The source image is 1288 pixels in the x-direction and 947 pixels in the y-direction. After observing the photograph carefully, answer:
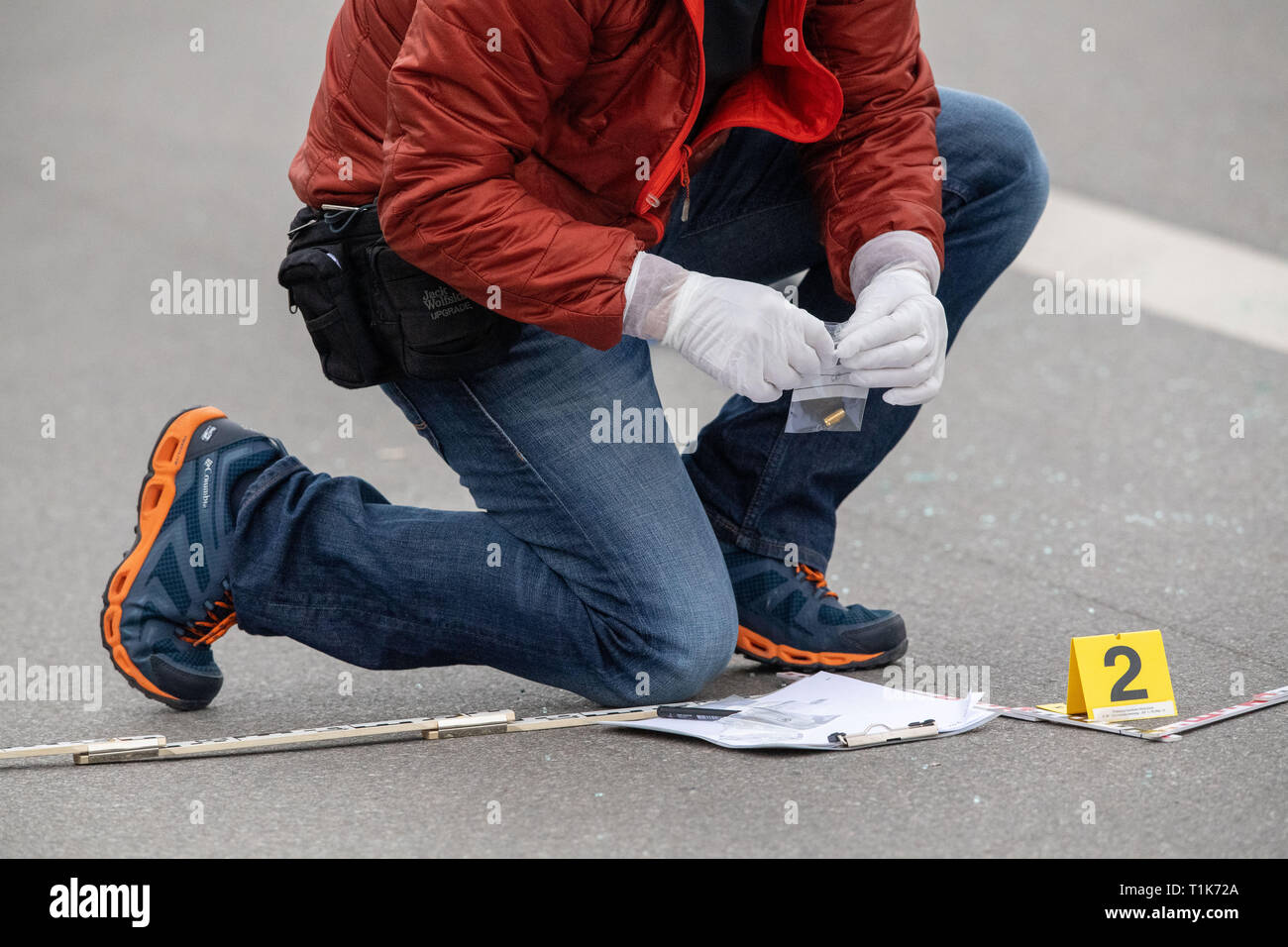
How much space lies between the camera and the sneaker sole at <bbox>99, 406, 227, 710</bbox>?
1.63 metres

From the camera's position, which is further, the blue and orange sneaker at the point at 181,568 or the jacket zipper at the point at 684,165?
the blue and orange sneaker at the point at 181,568

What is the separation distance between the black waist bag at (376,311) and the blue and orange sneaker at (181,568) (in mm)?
202

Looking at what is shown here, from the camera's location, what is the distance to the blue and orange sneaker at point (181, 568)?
1626 mm

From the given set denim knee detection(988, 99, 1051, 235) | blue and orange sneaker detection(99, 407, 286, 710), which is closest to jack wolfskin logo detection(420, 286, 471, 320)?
blue and orange sneaker detection(99, 407, 286, 710)

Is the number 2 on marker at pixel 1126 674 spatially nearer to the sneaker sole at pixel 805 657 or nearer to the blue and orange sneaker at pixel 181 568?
the sneaker sole at pixel 805 657

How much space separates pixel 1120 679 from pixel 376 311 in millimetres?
875

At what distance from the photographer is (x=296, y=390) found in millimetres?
3018

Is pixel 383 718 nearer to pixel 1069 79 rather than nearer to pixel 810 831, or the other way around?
pixel 810 831

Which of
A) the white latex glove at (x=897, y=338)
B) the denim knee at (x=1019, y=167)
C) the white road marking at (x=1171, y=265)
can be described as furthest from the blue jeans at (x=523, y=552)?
the white road marking at (x=1171, y=265)

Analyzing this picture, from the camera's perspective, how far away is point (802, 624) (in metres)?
1.73

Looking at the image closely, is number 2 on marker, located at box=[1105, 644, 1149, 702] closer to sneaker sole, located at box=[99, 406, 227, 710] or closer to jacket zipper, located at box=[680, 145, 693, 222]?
jacket zipper, located at box=[680, 145, 693, 222]

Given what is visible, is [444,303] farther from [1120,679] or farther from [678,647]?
[1120,679]

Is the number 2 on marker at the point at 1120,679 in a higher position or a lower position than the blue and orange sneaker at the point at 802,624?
lower

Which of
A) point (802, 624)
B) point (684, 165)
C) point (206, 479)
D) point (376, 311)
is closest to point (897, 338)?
point (684, 165)
